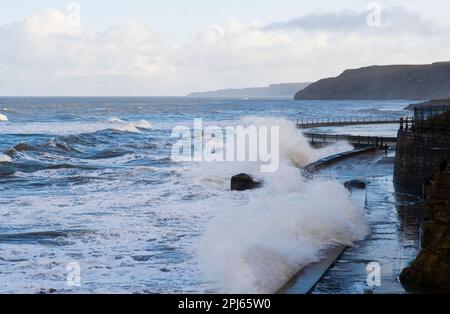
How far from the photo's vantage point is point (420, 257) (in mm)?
9867

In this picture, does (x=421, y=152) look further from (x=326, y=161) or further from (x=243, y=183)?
(x=326, y=161)

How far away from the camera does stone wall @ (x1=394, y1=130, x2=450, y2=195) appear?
1836cm

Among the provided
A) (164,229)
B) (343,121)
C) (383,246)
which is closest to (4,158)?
(164,229)

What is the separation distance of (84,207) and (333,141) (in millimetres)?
25004

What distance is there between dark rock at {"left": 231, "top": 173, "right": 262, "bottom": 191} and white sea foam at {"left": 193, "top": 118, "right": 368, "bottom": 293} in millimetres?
710

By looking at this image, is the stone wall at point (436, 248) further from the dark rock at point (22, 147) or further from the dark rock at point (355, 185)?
the dark rock at point (22, 147)

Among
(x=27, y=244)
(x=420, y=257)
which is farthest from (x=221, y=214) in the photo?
(x=420, y=257)

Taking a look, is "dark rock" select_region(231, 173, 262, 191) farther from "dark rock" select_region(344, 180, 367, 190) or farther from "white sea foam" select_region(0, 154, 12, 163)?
"white sea foam" select_region(0, 154, 12, 163)

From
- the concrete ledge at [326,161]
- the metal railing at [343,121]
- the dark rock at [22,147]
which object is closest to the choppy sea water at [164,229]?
the concrete ledge at [326,161]

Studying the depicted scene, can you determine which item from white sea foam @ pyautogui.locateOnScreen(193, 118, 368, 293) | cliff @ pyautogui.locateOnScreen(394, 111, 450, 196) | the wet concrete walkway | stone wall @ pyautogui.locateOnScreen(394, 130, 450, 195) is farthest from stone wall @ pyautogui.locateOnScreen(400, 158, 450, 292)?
cliff @ pyautogui.locateOnScreen(394, 111, 450, 196)

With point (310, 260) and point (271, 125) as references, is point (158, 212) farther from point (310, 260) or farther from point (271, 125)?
point (271, 125)

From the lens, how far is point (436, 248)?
9586mm

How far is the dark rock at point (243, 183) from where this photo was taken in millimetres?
21922

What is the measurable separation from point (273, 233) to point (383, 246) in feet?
7.12
